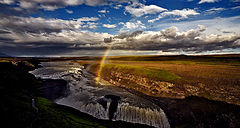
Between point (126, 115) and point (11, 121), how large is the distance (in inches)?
903

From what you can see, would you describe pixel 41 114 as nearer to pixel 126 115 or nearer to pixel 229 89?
pixel 126 115

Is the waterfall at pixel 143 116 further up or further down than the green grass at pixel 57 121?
further down

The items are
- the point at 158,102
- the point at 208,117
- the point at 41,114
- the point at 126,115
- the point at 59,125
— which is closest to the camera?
the point at 59,125

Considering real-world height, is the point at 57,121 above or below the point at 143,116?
above

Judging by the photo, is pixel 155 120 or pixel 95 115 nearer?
pixel 155 120

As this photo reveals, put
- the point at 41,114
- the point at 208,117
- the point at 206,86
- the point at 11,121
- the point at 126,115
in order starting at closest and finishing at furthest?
1. the point at 11,121
2. the point at 41,114
3. the point at 208,117
4. the point at 126,115
5. the point at 206,86

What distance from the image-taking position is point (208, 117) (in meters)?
29.0

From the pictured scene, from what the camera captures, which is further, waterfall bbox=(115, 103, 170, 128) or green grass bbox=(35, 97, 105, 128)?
waterfall bbox=(115, 103, 170, 128)

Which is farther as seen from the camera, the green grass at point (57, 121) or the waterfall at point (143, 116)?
the waterfall at point (143, 116)

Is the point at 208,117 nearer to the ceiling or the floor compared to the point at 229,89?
nearer to the floor

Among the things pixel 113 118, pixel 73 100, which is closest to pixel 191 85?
pixel 113 118

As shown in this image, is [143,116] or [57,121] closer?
[57,121]

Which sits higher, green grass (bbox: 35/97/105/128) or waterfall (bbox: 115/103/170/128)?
green grass (bbox: 35/97/105/128)

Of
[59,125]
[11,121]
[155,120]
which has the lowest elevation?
[155,120]
